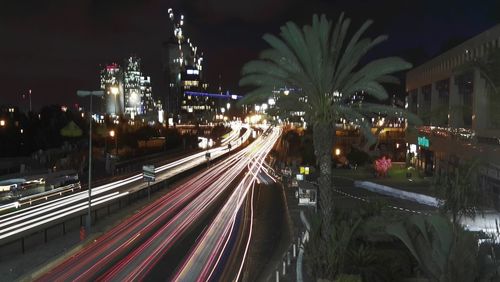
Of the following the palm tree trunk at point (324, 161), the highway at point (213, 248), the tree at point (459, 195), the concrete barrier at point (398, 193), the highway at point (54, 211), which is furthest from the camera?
the concrete barrier at point (398, 193)

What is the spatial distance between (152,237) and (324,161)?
A: 815 cm

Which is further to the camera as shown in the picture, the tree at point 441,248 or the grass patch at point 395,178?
the grass patch at point 395,178

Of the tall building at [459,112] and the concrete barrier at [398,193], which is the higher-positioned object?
the tall building at [459,112]

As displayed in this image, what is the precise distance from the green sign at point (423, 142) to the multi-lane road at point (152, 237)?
19191mm

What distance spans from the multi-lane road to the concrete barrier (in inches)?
370

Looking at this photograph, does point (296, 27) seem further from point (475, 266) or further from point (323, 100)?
point (475, 266)

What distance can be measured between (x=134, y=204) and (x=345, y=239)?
18263 mm

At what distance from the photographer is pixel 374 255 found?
51.6 ft

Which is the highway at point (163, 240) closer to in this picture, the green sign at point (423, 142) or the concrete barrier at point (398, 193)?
the concrete barrier at point (398, 193)

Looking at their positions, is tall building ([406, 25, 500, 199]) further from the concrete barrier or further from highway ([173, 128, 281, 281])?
highway ([173, 128, 281, 281])

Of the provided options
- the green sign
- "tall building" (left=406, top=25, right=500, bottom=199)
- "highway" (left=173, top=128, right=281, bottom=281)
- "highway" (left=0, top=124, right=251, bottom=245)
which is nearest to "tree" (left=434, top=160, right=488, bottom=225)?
"tall building" (left=406, top=25, right=500, bottom=199)

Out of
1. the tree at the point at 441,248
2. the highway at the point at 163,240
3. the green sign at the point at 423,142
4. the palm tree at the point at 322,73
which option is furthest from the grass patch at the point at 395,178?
the tree at the point at 441,248

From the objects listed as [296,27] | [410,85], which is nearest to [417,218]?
[296,27]

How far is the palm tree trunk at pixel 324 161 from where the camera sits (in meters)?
17.9
